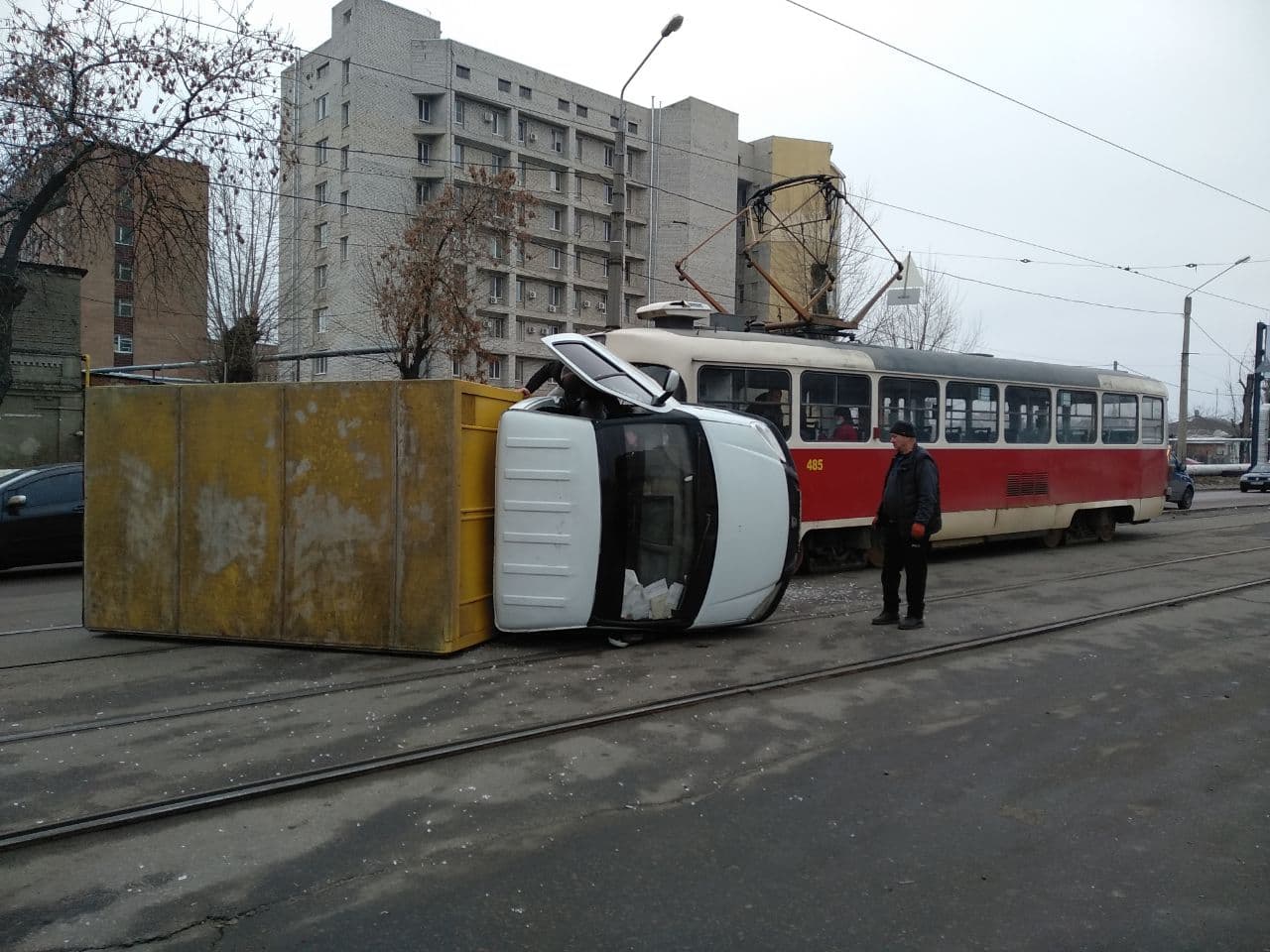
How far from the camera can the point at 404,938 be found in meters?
3.20

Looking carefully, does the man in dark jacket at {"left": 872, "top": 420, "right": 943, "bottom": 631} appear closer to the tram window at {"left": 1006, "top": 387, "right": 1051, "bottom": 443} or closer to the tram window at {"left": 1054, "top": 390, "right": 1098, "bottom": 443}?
the tram window at {"left": 1006, "top": 387, "right": 1051, "bottom": 443}

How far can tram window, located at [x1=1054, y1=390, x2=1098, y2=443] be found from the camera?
15172mm

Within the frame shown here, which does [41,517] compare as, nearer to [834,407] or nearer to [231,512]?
[231,512]

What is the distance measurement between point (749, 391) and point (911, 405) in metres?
2.92

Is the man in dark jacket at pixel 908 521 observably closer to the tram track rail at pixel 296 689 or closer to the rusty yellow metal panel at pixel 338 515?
the tram track rail at pixel 296 689

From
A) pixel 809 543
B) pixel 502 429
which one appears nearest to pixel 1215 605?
pixel 809 543

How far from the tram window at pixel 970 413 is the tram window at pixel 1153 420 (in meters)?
4.44

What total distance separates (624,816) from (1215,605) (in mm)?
8129

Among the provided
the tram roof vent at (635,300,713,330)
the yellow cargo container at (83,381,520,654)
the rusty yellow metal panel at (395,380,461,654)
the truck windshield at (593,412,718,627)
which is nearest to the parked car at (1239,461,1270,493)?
the tram roof vent at (635,300,713,330)

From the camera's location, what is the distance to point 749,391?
11.3 m

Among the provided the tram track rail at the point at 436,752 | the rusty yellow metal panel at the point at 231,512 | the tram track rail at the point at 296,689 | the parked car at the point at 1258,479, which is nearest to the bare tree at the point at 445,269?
the rusty yellow metal panel at the point at 231,512

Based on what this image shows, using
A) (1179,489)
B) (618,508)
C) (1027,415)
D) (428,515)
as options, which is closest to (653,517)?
(618,508)

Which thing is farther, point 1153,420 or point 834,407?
point 1153,420

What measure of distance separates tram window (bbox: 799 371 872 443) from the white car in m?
4.11
